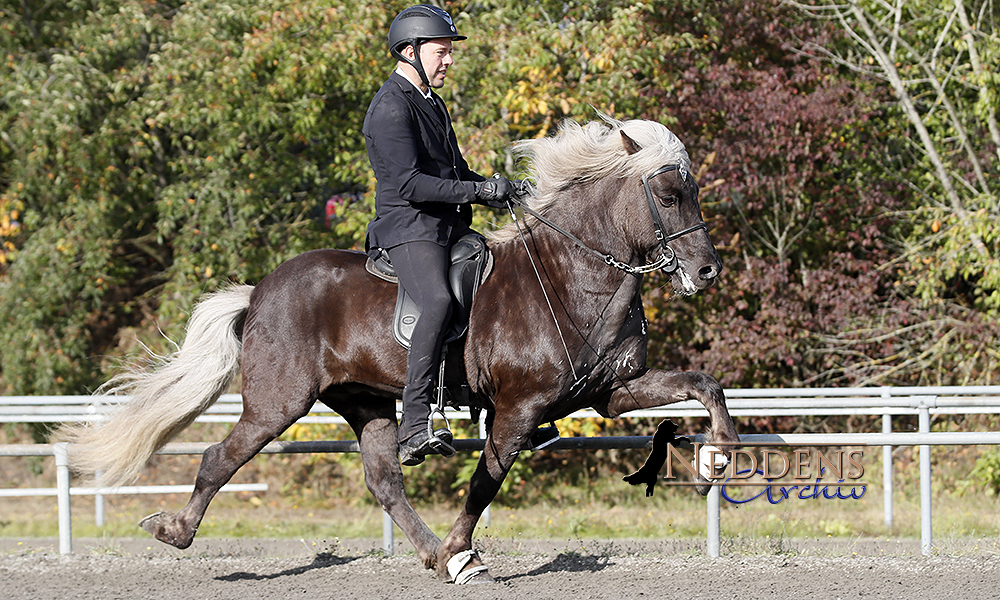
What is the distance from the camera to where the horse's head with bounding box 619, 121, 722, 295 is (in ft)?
15.4

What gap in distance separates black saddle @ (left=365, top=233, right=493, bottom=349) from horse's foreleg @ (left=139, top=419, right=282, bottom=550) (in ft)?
3.07

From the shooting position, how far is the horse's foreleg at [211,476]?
5.36 m

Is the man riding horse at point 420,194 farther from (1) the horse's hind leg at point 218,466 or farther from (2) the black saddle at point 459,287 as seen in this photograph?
(1) the horse's hind leg at point 218,466

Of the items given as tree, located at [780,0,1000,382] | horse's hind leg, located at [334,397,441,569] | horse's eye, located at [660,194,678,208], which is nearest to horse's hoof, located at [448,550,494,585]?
horse's hind leg, located at [334,397,441,569]

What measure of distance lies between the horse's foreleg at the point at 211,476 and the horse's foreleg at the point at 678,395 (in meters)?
1.83

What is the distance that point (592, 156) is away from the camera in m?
5.10

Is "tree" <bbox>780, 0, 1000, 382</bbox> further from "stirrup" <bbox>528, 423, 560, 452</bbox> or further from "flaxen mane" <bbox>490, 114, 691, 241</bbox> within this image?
"stirrup" <bbox>528, 423, 560, 452</bbox>

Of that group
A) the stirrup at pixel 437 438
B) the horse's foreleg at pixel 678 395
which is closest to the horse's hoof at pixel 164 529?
the stirrup at pixel 437 438

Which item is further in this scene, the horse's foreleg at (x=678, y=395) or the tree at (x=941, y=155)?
the tree at (x=941, y=155)

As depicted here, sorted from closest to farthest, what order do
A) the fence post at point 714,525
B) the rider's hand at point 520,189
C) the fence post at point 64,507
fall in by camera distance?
the rider's hand at point 520,189 < the fence post at point 714,525 < the fence post at point 64,507

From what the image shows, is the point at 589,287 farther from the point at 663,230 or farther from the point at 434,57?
the point at 434,57

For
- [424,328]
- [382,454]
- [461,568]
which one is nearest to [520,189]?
[424,328]

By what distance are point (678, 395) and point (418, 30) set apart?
2.23 metres

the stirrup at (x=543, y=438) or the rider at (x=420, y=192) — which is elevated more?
the rider at (x=420, y=192)
